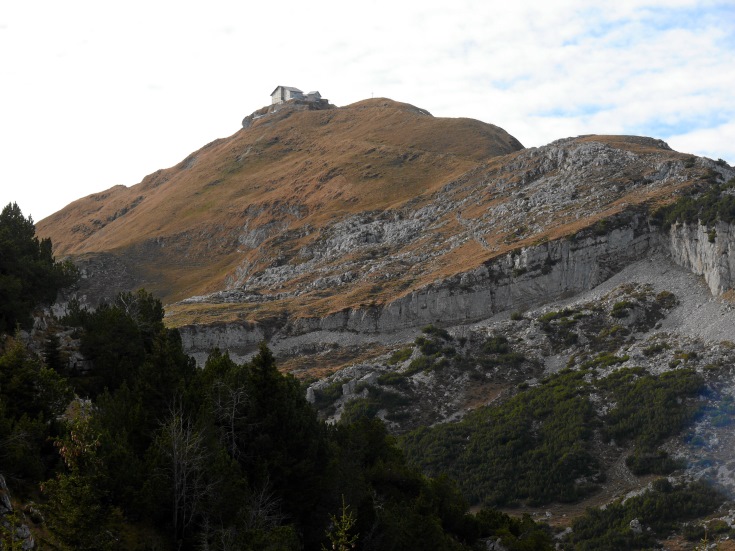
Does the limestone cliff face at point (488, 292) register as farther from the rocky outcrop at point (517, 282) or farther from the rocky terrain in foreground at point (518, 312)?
the rocky terrain in foreground at point (518, 312)

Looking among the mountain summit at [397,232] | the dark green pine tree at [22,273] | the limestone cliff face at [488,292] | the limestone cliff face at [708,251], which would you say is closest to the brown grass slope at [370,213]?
the mountain summit at [397,232]

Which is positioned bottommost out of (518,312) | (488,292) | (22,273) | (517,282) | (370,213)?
→ (518,312)

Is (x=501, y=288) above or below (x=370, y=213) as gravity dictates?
below

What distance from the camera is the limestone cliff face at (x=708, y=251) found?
245ft

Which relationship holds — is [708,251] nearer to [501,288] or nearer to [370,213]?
[501,288]

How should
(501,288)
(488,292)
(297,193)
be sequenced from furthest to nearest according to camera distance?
(297,193)
(488,292)
(501,288)

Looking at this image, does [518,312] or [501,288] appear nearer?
[518,312]

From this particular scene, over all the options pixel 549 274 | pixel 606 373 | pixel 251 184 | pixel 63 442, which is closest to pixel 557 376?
pixel 606 373

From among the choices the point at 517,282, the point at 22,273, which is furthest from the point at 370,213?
the point at 22,273

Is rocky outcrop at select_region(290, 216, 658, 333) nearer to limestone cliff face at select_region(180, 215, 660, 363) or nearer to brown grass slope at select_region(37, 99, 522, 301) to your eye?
limestone cliff face at select_region(180, 215, 660, 363)

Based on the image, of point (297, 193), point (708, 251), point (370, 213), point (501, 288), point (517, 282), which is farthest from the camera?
point (297, 193)

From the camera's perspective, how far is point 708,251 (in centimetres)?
7800

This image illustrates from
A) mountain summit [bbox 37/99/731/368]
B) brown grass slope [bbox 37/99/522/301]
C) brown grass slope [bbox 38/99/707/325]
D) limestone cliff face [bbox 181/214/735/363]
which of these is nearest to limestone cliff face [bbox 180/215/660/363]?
limestone cliff face [bbox 181/214/735/363]

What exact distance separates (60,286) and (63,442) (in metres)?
23.4
